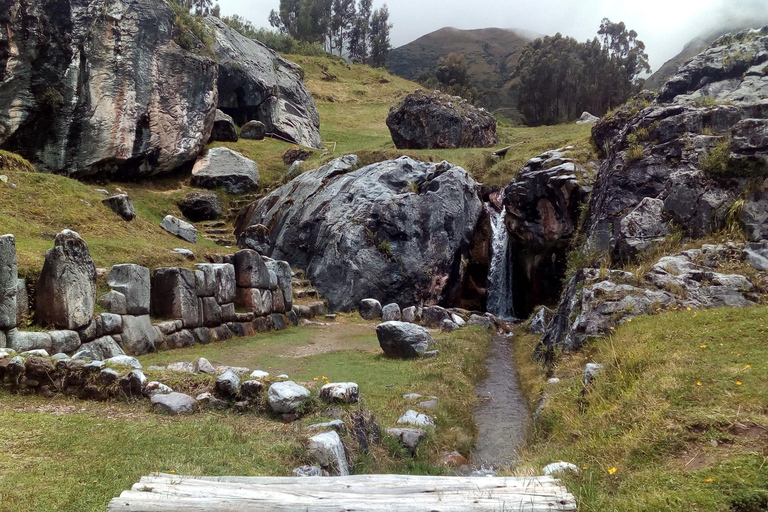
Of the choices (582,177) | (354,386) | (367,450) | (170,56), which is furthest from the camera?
(170,56)

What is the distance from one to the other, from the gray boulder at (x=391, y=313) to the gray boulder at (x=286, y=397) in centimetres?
1230

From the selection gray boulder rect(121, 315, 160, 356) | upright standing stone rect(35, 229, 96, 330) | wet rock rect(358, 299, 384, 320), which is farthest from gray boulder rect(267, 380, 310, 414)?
wet rock rect(358, 299, 384, 320)

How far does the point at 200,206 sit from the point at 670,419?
25907mm

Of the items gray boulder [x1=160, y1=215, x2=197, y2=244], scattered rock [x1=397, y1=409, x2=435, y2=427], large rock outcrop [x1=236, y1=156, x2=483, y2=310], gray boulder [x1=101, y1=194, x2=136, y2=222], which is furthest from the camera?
large rock outcrop [x1=236, y1=156, x2=483, y2=310]

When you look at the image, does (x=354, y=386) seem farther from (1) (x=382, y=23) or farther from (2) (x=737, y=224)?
(1) (x=382, y=23)

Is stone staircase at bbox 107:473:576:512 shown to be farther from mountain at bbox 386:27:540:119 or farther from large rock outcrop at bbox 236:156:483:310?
mountain at bbox 386:27:540:119

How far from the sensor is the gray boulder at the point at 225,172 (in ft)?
98.4

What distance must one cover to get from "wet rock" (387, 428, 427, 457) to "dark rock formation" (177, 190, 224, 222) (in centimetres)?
2252

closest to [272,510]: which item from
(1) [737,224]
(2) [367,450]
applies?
(2) [367,450]

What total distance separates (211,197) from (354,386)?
22791mm

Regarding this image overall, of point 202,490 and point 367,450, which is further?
point 367,450

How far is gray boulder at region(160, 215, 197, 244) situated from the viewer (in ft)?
71.3

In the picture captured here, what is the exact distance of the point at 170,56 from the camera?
89.2 feet

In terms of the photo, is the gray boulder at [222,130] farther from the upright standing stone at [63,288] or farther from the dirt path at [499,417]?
the dirt path at [499,417]
